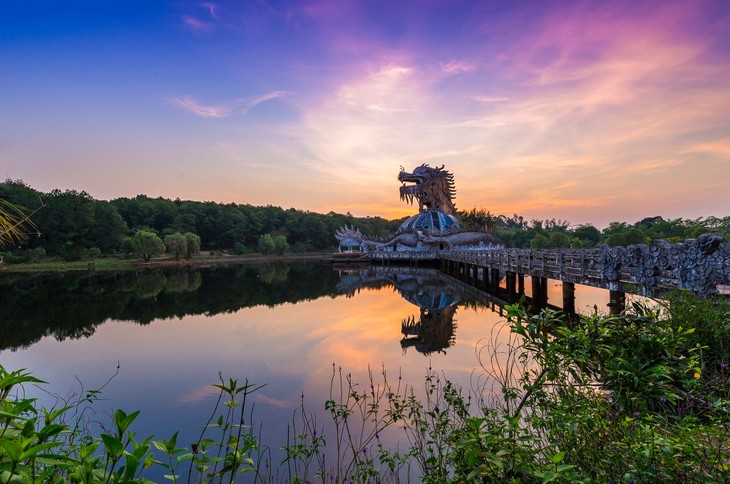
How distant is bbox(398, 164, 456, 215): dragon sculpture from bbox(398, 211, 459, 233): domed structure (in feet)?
6.39

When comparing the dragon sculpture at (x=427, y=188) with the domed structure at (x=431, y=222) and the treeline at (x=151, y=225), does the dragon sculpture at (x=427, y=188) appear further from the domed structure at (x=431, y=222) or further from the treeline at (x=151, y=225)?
the treeline at (x=151, y=225)

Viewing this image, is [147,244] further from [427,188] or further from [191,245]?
[427,188]

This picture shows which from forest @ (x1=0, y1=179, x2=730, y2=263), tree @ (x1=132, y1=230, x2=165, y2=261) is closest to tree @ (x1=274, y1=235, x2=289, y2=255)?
forest @ (x1=0, y1=179, x2=730, y2=263)

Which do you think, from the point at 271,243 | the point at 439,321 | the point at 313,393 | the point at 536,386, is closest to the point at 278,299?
the point at 439,321

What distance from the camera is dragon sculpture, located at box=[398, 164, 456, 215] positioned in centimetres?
6356

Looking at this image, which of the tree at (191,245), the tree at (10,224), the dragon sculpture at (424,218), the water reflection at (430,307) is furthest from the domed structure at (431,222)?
the tree at (10,224)

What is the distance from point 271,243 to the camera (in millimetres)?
79125

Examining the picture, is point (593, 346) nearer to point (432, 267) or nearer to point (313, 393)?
point (313, 393)

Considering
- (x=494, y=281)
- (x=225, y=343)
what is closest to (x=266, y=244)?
(x=494, y=281)

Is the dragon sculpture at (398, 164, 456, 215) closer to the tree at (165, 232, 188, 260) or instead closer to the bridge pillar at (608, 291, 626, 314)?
the tree at (165, 232, 188, 260)

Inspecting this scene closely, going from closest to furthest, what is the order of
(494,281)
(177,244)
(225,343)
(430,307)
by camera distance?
(225,343)
(430,307)
(494,281)
(177,244)

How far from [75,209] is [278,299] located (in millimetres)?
60227

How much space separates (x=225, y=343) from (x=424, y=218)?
50644 millimetres

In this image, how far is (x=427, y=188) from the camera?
63531 mm
